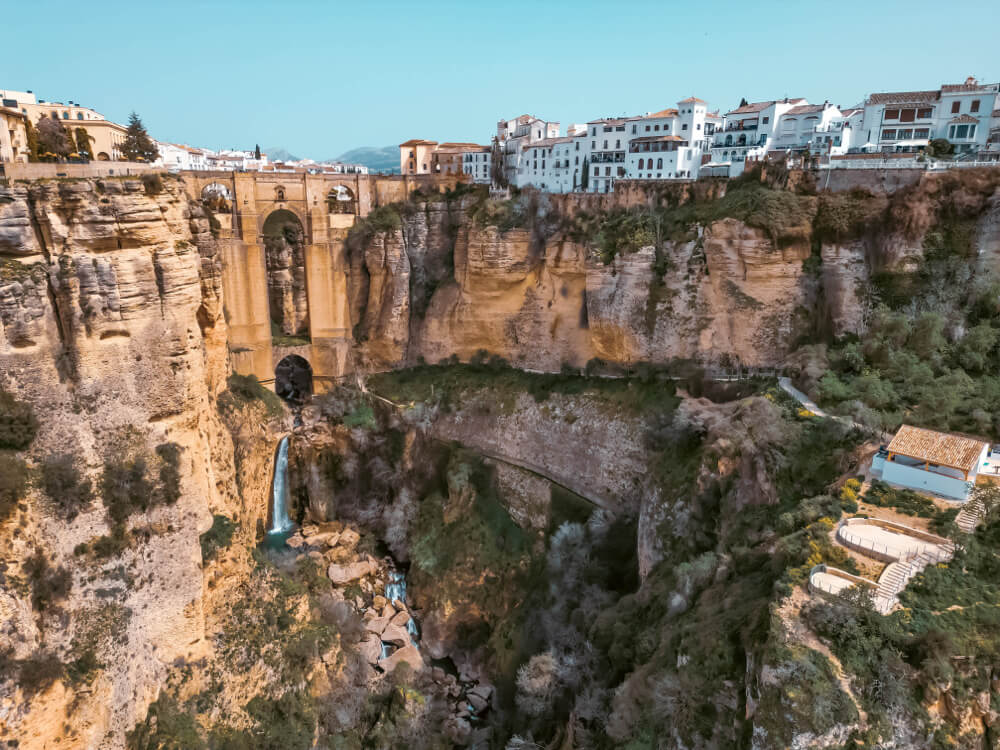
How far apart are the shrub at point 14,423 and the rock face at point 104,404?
195mm

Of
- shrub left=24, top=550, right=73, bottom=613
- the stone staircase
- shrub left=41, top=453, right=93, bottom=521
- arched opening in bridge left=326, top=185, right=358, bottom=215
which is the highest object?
arched opening in bridge left=326, top=185, right=358, bottom=215

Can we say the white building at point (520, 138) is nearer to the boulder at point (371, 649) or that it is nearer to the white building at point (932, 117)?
the white building at point (932, 117)

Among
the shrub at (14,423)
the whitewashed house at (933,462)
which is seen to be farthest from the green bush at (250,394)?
the whitewashed house at (933,462)

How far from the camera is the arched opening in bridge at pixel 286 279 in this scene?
106 ft

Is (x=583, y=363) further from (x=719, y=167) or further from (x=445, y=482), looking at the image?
(x=719, y=167)

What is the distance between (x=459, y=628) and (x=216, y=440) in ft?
38.0

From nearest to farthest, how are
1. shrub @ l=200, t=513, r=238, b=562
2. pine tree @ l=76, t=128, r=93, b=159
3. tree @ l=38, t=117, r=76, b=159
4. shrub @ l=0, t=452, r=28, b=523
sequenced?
1. shrub @ l=0, t=452, r=28, b=523
2. shrub @ l=200, t=513, r=238, b=562
3. tree @ l=38, t=117, r=76, b=159
4. pine tree @ l=76, t=128, r=93, b=159

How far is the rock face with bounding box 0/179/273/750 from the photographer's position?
1405 cm

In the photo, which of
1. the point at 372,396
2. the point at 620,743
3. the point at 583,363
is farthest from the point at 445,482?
the point at 620,743

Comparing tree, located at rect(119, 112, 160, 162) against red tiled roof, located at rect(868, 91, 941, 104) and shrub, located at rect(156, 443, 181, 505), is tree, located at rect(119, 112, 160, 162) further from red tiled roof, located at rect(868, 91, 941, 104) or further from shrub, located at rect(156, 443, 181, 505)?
red tiled roof, located at rect(868, 91, 941, 104)

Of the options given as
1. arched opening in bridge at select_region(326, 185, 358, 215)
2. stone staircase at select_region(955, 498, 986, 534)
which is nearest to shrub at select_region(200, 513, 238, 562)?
arched opening in bridge at select_region(326, 185, 358, 215)

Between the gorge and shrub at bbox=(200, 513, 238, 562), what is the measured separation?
0.27ft

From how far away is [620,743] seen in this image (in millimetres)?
16578

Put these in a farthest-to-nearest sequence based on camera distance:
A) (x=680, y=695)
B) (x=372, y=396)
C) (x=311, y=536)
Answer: (x=372, y=396), (x=311, y=536), (x=680, y=695)
